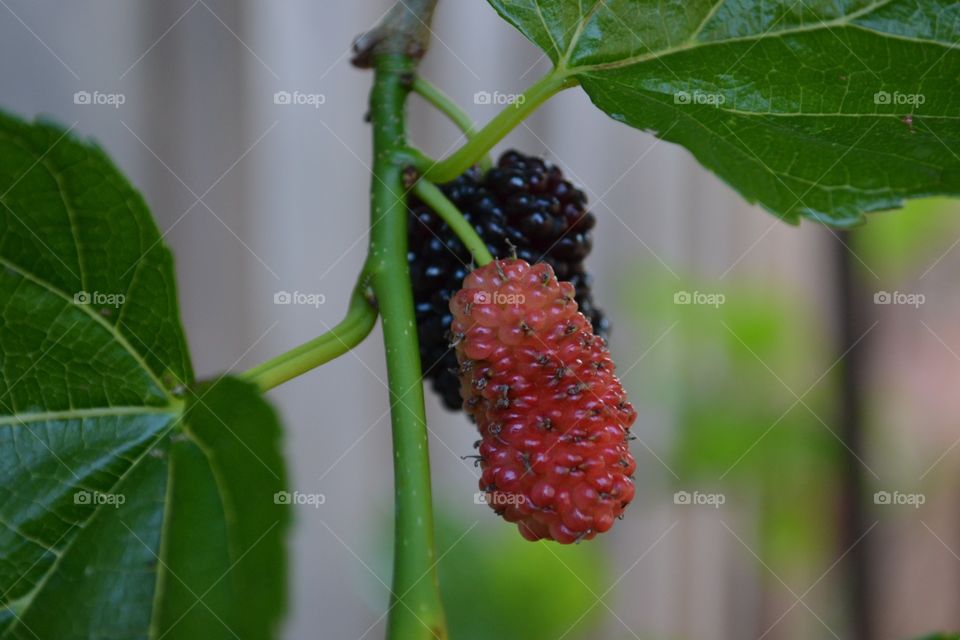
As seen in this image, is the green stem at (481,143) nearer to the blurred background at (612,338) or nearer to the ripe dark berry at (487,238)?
the ripe dark berry at (487,238)

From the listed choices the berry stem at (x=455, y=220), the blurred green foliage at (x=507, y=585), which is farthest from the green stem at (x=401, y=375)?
the blurred green foliage at (x=507, y=585)

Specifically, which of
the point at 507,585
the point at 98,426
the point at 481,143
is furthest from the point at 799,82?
the point at 507,585

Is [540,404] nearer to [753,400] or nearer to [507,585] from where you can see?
[507,585]

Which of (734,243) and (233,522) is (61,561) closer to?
(233,522)

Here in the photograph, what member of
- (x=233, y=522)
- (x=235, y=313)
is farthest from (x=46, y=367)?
(x=235, y=313)

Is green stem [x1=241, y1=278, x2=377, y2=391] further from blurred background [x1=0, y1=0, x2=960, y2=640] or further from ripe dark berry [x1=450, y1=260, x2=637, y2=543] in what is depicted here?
blurred background [x1=0, y1=0, x2=960, y2=640]

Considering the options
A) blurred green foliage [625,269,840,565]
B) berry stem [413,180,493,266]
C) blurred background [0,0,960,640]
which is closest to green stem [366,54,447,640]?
berry stem [413,180,493,266]
